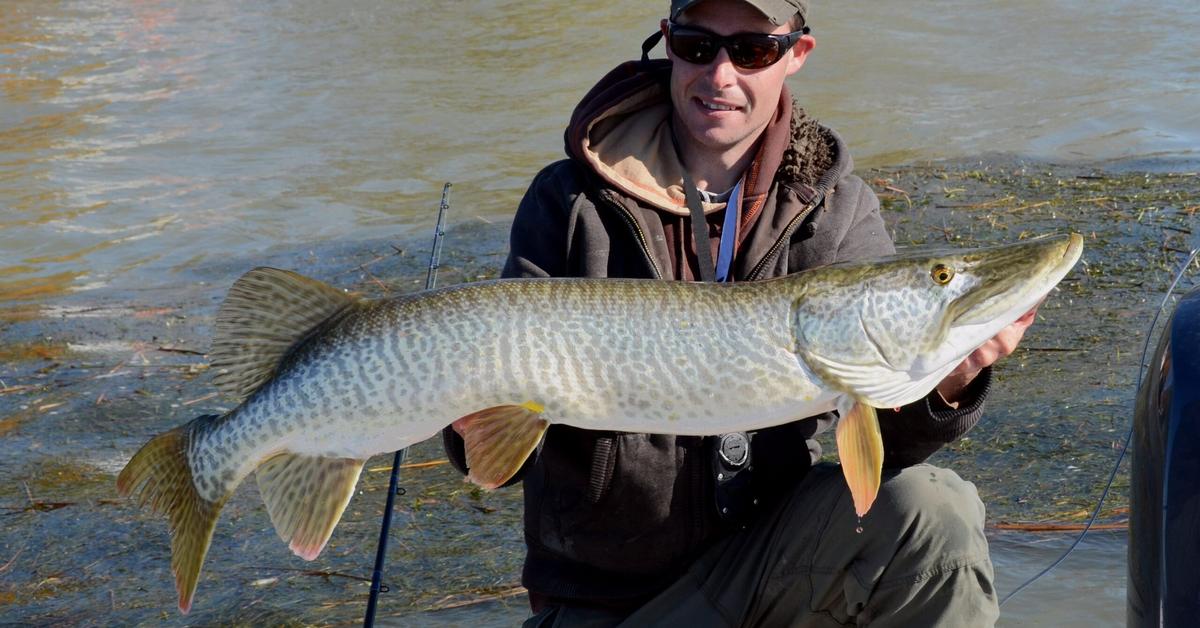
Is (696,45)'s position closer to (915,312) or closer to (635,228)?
(635,228)

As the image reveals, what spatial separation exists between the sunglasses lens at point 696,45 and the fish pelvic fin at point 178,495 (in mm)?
1511

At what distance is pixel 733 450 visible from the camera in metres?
3.28

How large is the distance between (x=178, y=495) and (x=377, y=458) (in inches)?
82.8

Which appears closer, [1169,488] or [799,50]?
[1169,488]

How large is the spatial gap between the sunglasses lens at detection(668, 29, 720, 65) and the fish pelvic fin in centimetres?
151

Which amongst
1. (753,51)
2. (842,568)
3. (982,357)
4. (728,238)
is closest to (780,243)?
(728,238)

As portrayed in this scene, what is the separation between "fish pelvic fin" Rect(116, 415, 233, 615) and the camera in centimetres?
291

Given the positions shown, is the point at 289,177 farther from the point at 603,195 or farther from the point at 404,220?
the point at 603,195

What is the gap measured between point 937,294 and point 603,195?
0.93 m

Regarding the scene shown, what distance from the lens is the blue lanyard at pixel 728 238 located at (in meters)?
3.35

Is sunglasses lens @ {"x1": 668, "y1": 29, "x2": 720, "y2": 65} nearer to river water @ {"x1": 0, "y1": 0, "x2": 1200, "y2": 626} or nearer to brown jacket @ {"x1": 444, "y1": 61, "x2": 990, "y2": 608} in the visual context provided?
brown jacket @ {"x1": 444, "y1": 61, "x2": 990, "y2": 608}

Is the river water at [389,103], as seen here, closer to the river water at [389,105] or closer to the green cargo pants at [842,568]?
the river water at [389,105]

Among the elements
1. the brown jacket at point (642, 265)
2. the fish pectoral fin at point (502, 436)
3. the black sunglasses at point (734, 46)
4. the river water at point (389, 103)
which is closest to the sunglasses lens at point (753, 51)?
the black sunglasses at point (734, 46)

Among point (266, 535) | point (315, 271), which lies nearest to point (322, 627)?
point (266, 535)
